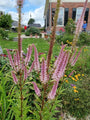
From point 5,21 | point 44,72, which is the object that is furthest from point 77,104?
point 5,21

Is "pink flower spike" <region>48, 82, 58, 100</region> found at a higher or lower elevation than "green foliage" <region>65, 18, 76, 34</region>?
lower

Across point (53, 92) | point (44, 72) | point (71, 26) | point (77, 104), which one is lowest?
point (77, 104)

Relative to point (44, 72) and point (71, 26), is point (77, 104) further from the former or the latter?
point (71, 26)

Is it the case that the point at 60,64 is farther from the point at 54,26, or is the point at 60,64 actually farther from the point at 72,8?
the point at 72,8

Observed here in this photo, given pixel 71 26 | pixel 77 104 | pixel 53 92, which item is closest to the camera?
pixel 53 92

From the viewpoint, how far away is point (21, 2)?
2.29 feet

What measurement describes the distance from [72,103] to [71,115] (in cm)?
24

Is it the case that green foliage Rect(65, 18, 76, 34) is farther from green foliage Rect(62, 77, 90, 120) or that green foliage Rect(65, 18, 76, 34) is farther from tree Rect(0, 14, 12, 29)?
tree Rect(0, 14, 12, 29)

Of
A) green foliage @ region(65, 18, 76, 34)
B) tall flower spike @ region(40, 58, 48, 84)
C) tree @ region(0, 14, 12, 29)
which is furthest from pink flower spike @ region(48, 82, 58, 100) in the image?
tree @ region(0, 14, 12, 29)

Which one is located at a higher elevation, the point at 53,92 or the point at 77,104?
the point at 53,92

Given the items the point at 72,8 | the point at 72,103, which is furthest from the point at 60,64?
the point at 72,8

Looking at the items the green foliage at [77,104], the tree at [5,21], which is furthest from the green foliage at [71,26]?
the tree at [5,21]

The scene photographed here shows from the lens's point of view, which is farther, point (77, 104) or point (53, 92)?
point (77, 104)

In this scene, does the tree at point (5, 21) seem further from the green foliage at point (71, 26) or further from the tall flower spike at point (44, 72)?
the tall flower spike at point (44, 72)
